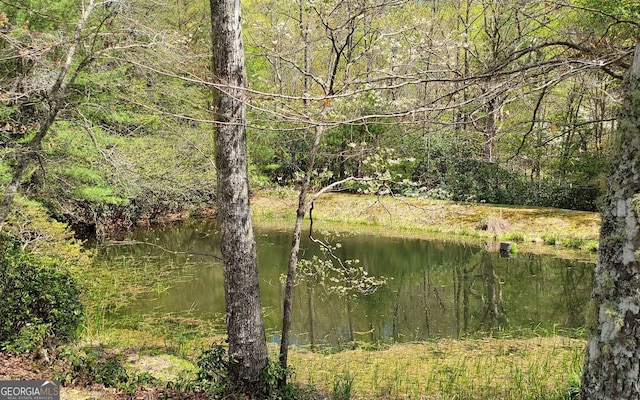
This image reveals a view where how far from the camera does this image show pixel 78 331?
18.8 feet

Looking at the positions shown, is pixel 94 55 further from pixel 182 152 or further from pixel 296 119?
pixel 182 152

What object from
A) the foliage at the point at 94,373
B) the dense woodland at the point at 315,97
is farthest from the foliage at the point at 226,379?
the dense woodland at the point at 315,97

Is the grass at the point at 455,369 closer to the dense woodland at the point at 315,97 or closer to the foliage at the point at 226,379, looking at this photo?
the foliage at the point at 226,379

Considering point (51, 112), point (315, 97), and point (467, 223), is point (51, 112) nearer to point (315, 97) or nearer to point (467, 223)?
point (315, 97)

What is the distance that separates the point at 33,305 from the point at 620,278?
507 centimetres

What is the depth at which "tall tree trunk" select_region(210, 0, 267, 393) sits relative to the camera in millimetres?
3809

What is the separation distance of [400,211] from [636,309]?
49.5ft

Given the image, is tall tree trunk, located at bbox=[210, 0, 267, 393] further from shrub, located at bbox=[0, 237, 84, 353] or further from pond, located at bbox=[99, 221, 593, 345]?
shrub, located at bbox=[0, 237, 84, 353]

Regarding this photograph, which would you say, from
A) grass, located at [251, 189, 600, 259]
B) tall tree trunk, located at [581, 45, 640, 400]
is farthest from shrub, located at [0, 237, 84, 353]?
grass, located at [251, 189, 600, 259]

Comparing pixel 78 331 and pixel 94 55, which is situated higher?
pixel 94 55

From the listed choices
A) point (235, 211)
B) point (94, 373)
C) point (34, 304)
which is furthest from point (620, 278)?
point (34, 304)

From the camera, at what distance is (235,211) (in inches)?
156

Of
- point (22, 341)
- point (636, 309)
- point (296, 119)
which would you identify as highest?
point (296, 119)

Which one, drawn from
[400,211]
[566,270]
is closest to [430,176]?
[400,211]
